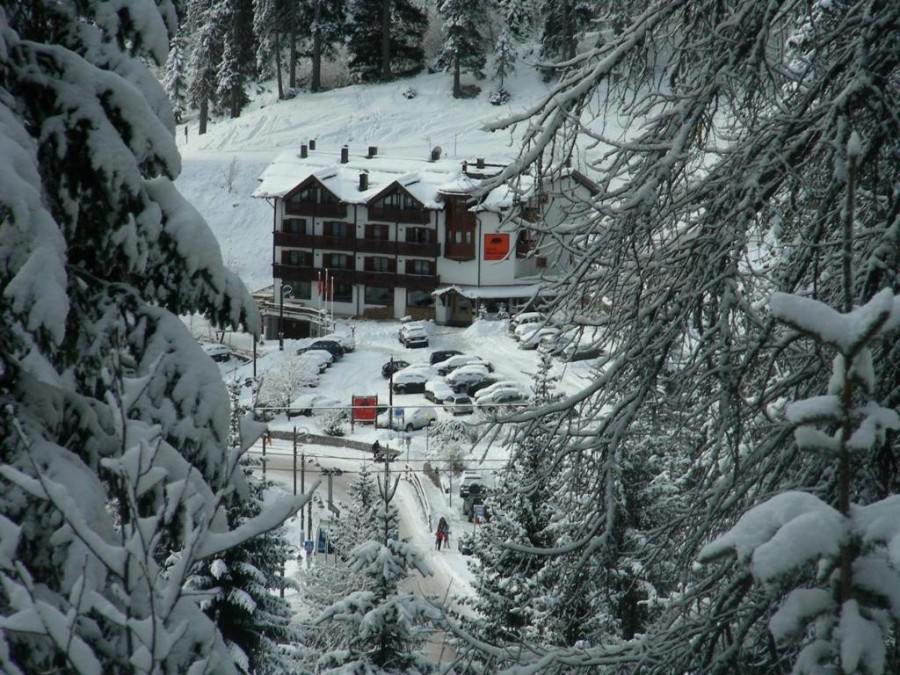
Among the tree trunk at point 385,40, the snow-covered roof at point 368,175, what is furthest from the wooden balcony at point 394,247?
the tree trunk at point 385,40

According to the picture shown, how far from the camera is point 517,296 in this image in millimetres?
50812

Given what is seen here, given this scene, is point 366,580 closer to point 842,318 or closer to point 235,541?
point 235,541

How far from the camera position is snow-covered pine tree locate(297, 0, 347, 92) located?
233 ft

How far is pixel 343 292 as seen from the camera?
5275 centimetres

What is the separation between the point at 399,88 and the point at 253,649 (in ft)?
200

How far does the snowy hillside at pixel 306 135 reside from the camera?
200 feet

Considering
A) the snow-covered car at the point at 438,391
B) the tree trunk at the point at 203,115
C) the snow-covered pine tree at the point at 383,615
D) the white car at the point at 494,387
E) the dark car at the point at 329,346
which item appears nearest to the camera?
the snow-covered pine tree at the point at 383,615

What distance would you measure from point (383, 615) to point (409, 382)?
101ft

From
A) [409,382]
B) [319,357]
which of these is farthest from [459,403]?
[319,357]

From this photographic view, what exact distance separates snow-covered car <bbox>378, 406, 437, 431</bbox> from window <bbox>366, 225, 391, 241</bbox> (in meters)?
14.6

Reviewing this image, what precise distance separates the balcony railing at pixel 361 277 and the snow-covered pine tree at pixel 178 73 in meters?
20.8

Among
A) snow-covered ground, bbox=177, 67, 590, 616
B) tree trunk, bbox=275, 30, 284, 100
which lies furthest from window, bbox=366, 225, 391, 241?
tree trunk, bbox=275, 30, 284, 100

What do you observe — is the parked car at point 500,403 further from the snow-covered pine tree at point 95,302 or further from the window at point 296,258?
the window at point 296,258

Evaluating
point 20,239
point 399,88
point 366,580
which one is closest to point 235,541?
point 20,239
